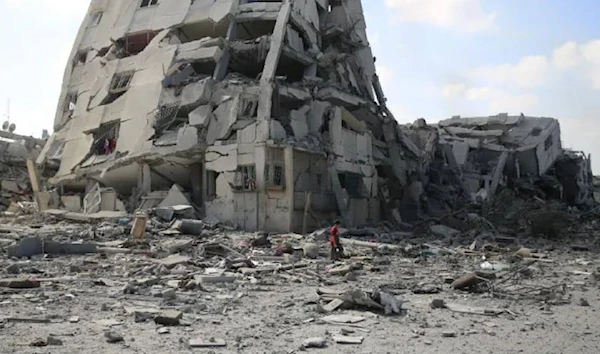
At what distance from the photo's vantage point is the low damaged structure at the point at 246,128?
2122 cm

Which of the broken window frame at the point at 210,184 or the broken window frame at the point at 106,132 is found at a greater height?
the broken window frame at the point at 106,132

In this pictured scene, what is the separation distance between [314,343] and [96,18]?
30.5m

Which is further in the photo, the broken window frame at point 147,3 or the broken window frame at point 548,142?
the broken window frame at point 548,142

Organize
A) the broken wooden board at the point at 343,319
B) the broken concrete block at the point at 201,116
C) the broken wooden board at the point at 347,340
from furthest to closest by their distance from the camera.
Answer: the broken concrete block at the point at 201,116
the broken wooden board at the point at 343,319
the broken wooden board at the point at 347,340

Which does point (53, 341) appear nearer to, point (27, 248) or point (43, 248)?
point (27, 248)

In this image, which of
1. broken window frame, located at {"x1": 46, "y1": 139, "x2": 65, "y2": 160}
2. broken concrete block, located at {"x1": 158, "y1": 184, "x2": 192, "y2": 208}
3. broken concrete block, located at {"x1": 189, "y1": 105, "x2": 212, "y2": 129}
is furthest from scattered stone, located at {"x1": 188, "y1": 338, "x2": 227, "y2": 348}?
broken window frame, located at {"x1": 46, "y1": 139, "x2": 65, "y2": 160}

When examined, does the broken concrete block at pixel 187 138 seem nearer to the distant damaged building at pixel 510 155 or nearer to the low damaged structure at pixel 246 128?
the low damaged structure at pixel 246 128

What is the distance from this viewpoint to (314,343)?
545cm

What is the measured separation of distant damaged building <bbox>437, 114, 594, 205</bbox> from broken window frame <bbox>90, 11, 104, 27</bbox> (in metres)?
20.6

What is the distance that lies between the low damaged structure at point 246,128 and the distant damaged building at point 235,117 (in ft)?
0.21

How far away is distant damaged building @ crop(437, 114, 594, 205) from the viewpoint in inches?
1226

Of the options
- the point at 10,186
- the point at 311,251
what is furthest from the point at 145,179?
the point at 311,251

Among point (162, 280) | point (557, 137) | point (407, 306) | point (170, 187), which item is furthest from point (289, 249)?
point (557, 137)

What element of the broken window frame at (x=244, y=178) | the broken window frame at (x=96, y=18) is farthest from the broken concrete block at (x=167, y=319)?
the broken window frame at (x=96, y=18)
